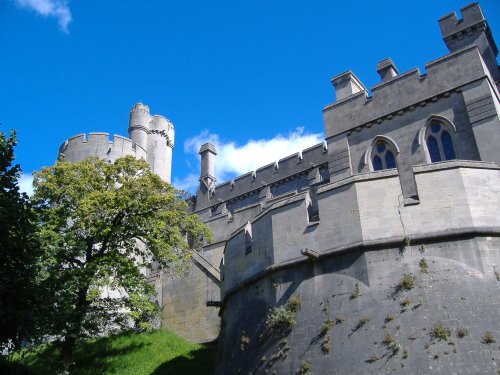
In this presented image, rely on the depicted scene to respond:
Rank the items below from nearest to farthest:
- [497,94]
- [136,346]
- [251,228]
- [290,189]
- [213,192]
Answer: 1. [251,228]
2. [497,94]
3. [136,346]
4. [290,189]
5. [213,192]

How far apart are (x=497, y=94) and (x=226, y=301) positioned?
10521 millimetres

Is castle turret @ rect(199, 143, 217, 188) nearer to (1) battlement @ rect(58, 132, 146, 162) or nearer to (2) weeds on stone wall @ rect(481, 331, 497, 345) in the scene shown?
(1) battlement @ rect(58, 132, 146, 162)

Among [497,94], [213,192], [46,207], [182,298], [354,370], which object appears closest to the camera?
[354,370]

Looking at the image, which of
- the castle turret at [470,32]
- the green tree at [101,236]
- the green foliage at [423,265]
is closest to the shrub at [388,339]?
the green foliage at [423,265]

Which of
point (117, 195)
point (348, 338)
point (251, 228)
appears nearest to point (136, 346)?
point (117, 195)

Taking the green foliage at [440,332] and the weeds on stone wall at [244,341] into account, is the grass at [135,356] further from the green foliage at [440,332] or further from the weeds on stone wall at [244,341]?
the green foliage at [440,332]

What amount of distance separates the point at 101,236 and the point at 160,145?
25.6 metres

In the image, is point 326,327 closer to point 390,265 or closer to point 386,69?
point 390,265

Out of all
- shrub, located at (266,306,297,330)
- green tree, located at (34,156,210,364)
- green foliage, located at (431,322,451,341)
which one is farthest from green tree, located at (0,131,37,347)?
green foliage, located at (431,322,451,341)

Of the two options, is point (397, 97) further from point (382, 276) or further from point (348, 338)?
point (348, 338)

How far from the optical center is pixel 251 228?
14.1 meters

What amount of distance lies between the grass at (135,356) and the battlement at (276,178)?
37.9ft

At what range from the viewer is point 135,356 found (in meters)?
19.4

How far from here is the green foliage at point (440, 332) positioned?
9.82 metres
